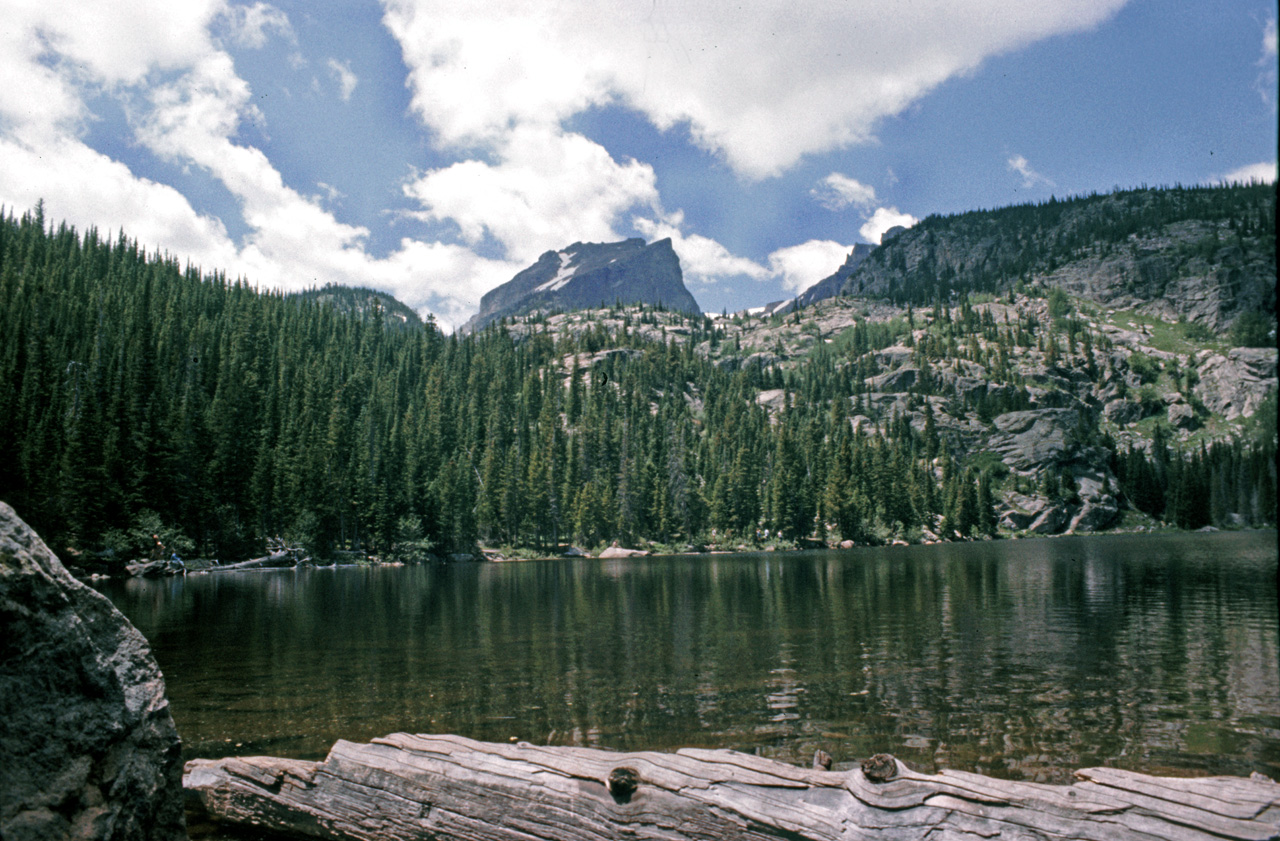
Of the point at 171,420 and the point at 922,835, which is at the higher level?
the point at 171,420

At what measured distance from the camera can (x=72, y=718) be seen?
6492 millimetres

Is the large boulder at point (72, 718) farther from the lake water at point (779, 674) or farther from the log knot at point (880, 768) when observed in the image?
the lake water at point (779, 674)

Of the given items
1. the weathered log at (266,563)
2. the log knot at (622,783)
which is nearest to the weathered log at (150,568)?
the weathered log at (266,563)

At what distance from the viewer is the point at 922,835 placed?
20.7ft

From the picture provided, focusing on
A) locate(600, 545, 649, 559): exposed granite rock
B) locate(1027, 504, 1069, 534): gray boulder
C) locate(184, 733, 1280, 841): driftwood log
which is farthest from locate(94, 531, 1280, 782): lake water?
locate(1027, 504, 1069, 534): gray boulder

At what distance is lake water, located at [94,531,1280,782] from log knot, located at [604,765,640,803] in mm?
7252

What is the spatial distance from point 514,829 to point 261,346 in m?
173

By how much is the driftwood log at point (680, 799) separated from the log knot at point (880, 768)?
15 millimetres

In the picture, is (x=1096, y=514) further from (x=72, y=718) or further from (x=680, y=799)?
(x=72, y=718)

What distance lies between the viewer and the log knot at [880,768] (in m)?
6.62

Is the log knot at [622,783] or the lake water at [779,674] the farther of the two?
the lake water at [779,674]

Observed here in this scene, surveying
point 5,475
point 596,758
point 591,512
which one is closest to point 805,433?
point 591,512

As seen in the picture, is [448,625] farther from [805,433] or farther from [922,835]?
[805,433]

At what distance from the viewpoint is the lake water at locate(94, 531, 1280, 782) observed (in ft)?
46.6
